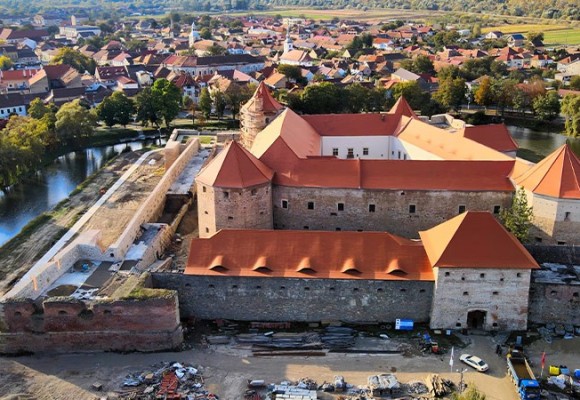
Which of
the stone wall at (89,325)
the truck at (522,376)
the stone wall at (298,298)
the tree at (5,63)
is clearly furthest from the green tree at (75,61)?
the truck at (522,376)

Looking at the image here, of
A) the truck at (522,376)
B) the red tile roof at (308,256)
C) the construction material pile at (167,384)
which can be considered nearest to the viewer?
the truck at (522,376)

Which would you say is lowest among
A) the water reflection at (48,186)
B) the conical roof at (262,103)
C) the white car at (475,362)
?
the water reflection at (48,186)

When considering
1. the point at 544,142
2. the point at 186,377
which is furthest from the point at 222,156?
the point at 544,142

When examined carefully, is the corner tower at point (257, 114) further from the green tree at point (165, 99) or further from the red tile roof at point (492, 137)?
the green tree at point (165, 99)

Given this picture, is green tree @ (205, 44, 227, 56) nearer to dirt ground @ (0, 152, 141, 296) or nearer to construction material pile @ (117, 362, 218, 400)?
dirt ground @ (0, 152, 141, 296)

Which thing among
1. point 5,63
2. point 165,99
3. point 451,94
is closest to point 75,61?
point 5,63
